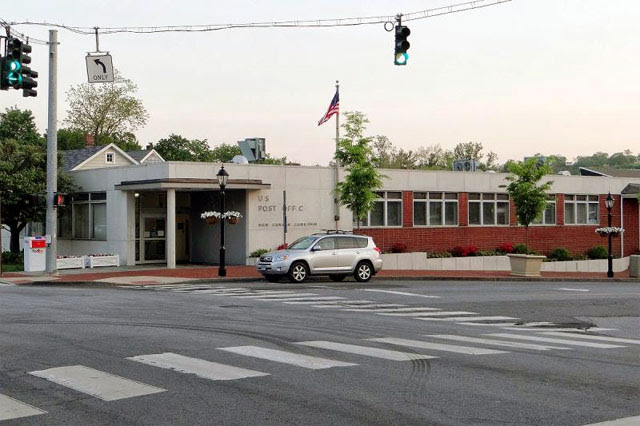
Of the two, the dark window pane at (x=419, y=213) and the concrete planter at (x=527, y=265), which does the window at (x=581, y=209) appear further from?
the concrete planter at (x=527, y=265)

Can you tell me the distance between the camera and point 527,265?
1423 inches

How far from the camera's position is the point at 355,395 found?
29.0 feet

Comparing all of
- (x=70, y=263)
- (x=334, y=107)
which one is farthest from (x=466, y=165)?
(x=70, y=263)

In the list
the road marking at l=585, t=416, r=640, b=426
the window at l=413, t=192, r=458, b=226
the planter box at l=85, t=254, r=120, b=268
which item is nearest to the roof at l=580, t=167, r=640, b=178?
the window at l=413, t=192, r=458, b=226

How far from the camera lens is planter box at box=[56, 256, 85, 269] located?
113ft

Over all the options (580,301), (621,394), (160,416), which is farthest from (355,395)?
(580,301)

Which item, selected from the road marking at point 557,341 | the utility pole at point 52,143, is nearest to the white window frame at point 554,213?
the utility pole at point 52,143

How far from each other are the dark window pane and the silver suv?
1185 centimetres

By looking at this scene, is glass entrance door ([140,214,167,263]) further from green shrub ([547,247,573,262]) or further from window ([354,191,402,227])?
green shrub ([547,247,573,262])

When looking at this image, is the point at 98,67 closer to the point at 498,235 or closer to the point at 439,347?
the point at 439,347

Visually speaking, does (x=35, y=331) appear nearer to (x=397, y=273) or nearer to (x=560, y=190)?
(x=397, y=273)

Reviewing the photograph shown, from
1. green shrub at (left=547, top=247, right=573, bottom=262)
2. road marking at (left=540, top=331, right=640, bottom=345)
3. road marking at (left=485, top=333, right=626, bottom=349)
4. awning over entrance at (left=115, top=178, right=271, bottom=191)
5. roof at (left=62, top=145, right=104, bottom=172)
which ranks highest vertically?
roof at (left=62, top=145, right=104, bottom=172)

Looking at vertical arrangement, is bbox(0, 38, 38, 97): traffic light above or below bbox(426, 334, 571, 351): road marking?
above

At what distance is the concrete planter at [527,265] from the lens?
36.1 meters
